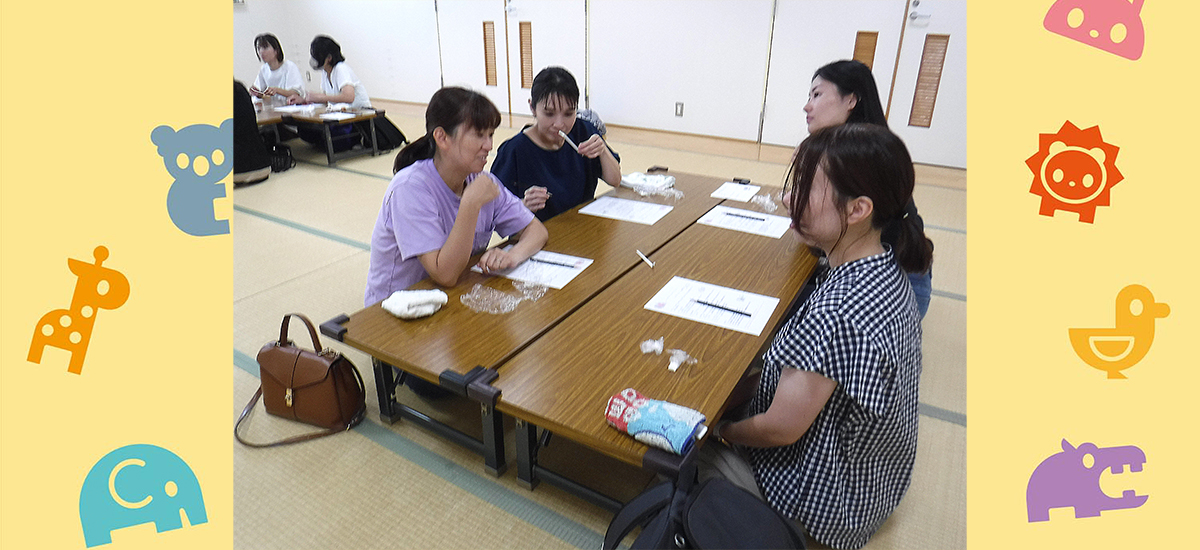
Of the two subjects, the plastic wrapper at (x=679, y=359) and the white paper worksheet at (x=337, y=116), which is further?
the white paper worksheet at (x=337, y=116)

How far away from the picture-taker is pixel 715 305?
1557 millimetres

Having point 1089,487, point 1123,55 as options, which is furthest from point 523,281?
point 1123,55

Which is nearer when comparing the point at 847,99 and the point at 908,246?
the point at 908,246

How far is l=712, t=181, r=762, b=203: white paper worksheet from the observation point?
249cm

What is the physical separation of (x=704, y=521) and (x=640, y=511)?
0.11 m

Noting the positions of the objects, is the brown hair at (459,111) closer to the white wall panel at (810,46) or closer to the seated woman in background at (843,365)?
the seated woman in background at (843,365)

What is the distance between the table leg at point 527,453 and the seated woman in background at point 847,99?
1.29 meters

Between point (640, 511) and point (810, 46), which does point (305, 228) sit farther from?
point (810, 46)

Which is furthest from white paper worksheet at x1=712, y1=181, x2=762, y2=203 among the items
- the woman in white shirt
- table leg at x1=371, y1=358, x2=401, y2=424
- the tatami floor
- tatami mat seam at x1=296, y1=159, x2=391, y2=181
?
the woman in white shirt

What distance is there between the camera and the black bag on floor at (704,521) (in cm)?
103

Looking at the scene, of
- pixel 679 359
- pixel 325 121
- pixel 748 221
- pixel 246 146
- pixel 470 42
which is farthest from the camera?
pixel 470 42

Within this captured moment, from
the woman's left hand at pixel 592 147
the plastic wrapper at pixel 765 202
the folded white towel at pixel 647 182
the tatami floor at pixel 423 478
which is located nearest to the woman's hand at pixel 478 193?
the tatami floor at pixel 423 478

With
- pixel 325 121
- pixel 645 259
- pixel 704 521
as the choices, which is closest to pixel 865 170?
pixel 704 521

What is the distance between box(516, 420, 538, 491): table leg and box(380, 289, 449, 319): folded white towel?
345 mm
